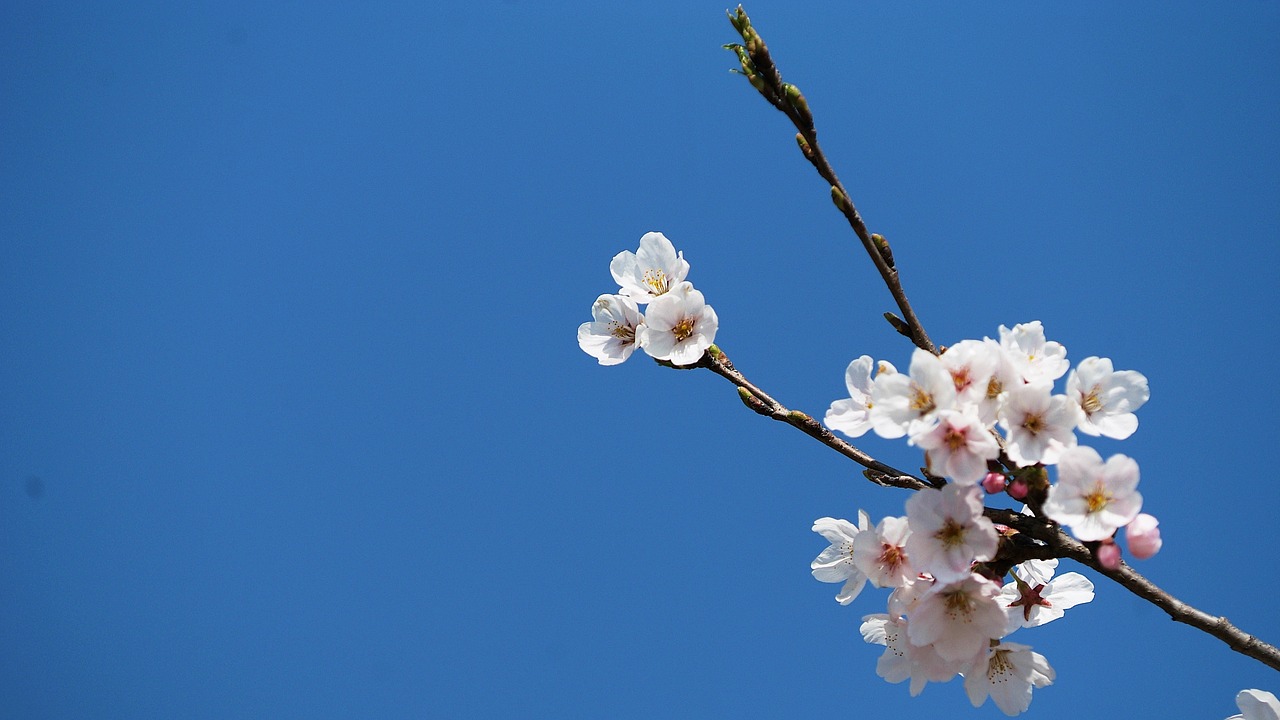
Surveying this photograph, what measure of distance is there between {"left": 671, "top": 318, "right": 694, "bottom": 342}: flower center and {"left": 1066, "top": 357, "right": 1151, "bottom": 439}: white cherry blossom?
847 millimetres

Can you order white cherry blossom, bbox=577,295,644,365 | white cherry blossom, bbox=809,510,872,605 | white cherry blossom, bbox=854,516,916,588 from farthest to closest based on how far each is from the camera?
1. white cherry blossom, bbox=577,295,644,365
2. white cherry blossom, bbox=809,510,872,605
3. white cherry blossom, bbox=854,516,916,588

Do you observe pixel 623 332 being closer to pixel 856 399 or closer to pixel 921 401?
pixel 856 399

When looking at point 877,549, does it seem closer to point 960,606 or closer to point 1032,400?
point 960,606

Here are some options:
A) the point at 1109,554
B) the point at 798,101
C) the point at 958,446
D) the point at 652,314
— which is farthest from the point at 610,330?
the point at 1109,554

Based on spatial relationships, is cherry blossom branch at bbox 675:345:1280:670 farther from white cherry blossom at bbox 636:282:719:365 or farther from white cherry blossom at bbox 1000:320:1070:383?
white cherry blossom at bbox 1000:320:1070:383

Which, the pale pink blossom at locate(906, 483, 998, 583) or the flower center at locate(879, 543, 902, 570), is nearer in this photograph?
the pale pink blossom at locate(906, 483, 998, 583)

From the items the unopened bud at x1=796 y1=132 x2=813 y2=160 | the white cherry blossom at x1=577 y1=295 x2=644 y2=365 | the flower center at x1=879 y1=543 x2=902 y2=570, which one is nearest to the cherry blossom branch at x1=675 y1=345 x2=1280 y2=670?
the flower center at x1=879 y1=543 x2=902 y2=570

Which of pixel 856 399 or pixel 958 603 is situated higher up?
pixel 856 399

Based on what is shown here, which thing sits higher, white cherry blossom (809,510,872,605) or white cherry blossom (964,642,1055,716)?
white cherry blossom (809,510,872,605)

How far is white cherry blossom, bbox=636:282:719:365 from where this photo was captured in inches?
77.0

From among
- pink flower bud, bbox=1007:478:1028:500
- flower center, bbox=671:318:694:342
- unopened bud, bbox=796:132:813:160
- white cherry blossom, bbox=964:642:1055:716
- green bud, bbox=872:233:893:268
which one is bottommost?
white cherry blossom, bbox=964:642:1055:716

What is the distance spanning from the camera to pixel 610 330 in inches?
90.2

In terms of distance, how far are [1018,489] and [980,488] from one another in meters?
0.18

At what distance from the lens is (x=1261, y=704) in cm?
184
